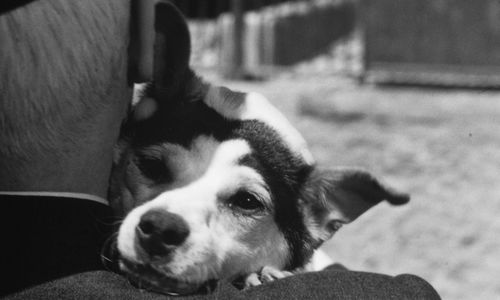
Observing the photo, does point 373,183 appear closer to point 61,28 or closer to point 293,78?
point 61,28

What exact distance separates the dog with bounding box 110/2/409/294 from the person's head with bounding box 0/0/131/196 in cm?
18

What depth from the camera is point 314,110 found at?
222 inches

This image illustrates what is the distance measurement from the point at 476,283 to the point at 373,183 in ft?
7.32

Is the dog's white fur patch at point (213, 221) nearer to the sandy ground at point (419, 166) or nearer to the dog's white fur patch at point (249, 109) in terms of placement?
the dog's white fur patch at point (249, 109)

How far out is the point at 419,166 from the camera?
4805mm

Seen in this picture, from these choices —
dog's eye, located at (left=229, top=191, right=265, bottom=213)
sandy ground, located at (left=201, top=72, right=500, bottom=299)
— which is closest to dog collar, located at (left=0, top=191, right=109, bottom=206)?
dog's eye, located at (left=229, top=191, right=265, bottom=213)

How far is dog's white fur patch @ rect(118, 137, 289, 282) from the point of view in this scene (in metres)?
1.34

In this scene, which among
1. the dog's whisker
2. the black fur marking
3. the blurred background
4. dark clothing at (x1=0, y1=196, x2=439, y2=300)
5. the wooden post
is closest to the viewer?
dark clothing at (x1=0, y1=196, x2=439, y2=300)

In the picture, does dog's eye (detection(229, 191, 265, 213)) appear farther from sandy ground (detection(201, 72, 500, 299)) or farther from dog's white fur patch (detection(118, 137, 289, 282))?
sandy ground (detection(201, 72, 500, 299))

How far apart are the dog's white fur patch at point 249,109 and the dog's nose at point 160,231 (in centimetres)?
27

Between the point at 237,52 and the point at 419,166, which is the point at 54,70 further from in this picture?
the point at 237,52

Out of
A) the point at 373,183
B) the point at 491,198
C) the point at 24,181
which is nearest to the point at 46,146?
the point at 24,181

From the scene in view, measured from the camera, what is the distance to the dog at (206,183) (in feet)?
4.37

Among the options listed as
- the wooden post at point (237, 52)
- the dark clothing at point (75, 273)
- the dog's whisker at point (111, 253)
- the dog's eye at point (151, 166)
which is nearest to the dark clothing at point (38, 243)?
the dark clothing at point (75, 273)
